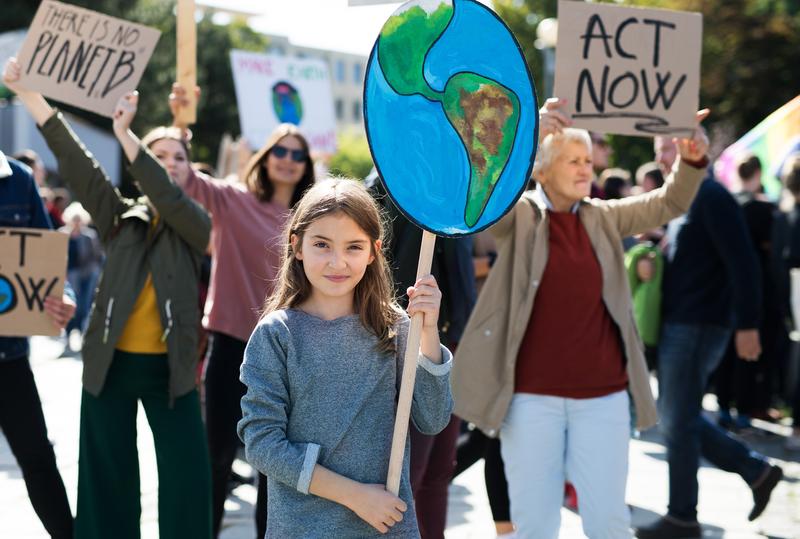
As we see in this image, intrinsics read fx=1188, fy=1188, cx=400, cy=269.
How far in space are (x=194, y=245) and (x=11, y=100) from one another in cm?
2650

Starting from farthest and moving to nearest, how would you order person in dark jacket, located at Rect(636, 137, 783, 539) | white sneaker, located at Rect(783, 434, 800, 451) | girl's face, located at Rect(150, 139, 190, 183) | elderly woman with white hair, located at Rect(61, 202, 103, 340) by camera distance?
elderly woman with white hair, located at Rect(61, 202, 103, 340) < white sneaker, located at Rect(783, 434, 800, 451) < person in dark jacket, located at Rect(636, 137, 783, 539) < girl's face, located at Rect(150, 139, 190, 183)

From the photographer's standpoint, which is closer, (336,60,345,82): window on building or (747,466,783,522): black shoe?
(747,466,783,522): black shoe

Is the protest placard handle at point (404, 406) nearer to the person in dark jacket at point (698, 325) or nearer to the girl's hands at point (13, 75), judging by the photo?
the girl's hands at point (13, 75)

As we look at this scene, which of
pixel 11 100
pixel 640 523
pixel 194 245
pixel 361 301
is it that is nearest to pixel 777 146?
pixel 640 523

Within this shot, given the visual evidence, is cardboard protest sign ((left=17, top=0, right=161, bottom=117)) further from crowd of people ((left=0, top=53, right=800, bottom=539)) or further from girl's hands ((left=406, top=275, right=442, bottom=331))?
girl's hands ((left=406, top=275, right=442, bottom=331))

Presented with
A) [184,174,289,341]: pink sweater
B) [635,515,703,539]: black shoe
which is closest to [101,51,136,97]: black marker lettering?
[184,174,289,341]: pink sweater

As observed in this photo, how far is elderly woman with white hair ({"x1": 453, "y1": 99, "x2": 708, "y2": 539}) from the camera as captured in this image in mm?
4312

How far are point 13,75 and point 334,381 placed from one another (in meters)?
2.54

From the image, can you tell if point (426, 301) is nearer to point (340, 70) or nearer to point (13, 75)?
point (13, 75)

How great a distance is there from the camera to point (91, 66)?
4.95 metres

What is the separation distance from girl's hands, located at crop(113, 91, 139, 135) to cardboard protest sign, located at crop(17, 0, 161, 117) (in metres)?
0.15

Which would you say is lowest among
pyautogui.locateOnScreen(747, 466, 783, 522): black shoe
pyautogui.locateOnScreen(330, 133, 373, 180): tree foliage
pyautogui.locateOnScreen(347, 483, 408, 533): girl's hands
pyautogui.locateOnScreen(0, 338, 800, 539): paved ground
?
pyautogui.locateOnScreen(0, 338, 800, 539): paved ground

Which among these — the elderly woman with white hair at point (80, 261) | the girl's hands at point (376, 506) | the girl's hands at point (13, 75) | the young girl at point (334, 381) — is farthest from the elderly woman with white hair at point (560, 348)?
A: the elderly woman with white hair at point (80, 261)

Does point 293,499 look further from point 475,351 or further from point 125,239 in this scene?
point 125,239
